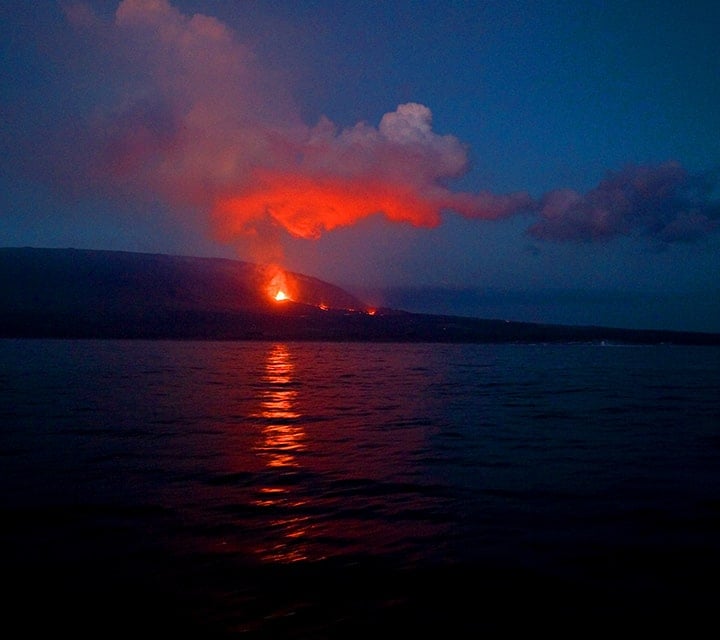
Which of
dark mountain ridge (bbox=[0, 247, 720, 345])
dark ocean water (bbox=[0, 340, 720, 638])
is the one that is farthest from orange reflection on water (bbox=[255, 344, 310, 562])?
dark mountain ridge (bbox=[0, 247, 720, 345])

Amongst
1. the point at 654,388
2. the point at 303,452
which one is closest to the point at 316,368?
the point at 654,388

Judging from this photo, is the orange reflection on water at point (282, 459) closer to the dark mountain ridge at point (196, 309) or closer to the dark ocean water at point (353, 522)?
the dark ocean water at point (353, 522)

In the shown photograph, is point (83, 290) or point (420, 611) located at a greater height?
point (83, 290)

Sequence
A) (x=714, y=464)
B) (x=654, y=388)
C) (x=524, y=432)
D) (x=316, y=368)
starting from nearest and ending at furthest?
(x=714, y=464), (x=524, y=432), (x=654, y=388), (x=316, y=368)

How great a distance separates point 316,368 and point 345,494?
35.0 metres

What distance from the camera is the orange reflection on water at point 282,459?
8797 mm

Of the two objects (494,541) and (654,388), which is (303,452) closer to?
(494,541)

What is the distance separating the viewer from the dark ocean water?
707 centimetres

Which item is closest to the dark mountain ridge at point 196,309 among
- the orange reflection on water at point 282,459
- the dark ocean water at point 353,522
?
the orange reflection on water at point 282,459

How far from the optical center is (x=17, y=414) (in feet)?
67.2

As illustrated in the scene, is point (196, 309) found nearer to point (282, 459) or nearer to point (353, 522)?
point (282, 459)

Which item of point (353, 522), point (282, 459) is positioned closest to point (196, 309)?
point (282, 459)

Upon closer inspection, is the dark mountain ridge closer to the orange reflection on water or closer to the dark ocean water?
the orange reflection on water

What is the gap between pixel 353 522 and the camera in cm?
1000
